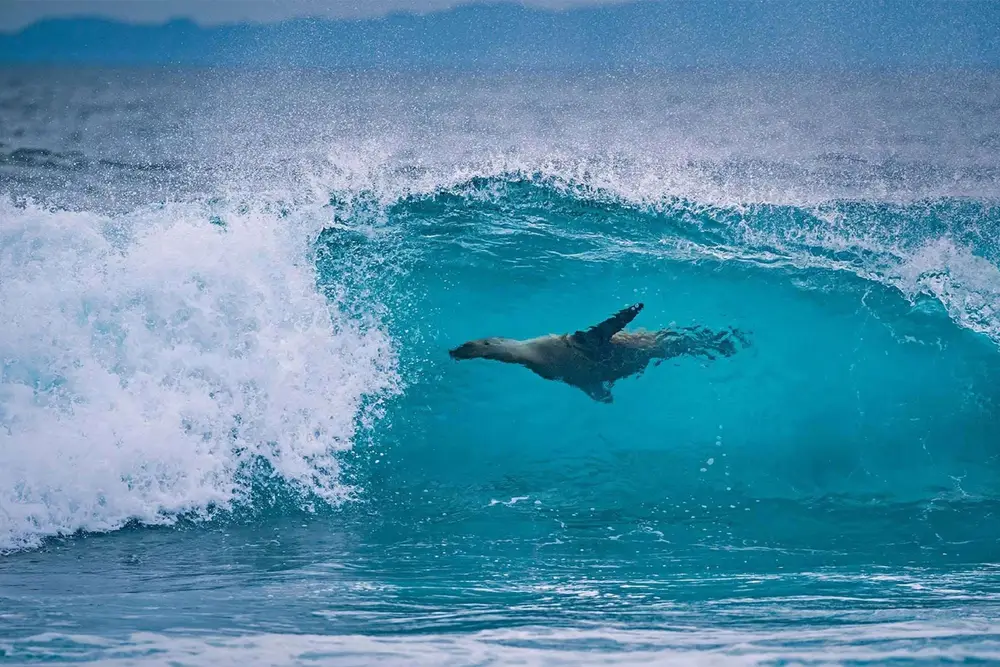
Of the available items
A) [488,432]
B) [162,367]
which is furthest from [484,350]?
[162,367]

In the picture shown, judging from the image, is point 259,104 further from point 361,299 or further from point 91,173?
point 361,299

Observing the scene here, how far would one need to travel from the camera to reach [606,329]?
266 inches

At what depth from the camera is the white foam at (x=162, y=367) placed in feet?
23.4

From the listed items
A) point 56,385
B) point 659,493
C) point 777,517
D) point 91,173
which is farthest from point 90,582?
point 91,173

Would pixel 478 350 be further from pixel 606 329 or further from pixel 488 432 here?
pixel 488 432

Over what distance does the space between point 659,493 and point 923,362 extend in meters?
3.01

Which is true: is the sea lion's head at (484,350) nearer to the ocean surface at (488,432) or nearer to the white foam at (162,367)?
the ocean surface at (488,432)

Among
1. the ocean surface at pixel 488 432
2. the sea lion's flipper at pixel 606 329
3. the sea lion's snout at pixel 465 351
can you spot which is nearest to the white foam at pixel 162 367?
the ocean surface at pixel 488 432

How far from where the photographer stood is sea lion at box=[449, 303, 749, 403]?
7.02 m

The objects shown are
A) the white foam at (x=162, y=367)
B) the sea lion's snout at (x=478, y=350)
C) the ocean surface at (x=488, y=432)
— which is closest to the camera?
the ocean surface at (x=488, y=432)

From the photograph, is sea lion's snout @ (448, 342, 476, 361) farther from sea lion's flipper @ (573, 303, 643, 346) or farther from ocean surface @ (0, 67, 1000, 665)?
ocean surface @ (0, 67, 1000, 665)

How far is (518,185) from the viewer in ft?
33.8

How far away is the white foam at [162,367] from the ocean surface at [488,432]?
3 cm

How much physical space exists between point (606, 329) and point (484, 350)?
0.93 meters
